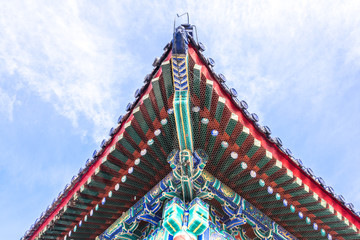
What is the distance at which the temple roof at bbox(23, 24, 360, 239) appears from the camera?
20.2ft

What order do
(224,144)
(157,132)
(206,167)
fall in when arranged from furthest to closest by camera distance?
(206,167) < (157,132) < (224,144)

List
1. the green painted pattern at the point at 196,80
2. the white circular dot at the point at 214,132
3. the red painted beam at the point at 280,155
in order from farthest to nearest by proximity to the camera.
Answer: the white circular dot at the point at 214,132, the red painted beam at the point at 280,155, the green painted pattern at the point at 196,80

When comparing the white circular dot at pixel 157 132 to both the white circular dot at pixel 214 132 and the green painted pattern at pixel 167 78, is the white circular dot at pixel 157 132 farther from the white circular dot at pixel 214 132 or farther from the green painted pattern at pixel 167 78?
the white circular dot at pixel 214 132

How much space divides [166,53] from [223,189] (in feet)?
10.1

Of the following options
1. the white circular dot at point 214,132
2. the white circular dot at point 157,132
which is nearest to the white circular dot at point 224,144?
the white circular dot at point 214,132

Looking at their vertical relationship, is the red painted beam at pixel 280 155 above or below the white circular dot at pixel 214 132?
above

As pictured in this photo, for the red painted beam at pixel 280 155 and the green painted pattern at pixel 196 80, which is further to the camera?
the red painted beam at pixel 280 155

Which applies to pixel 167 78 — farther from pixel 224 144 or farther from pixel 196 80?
pixel 224 144

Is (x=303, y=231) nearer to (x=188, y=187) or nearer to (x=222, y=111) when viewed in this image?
(x=188, y=187)

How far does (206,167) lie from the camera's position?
23.3 ft

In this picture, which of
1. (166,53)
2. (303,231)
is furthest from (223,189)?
(166,53)

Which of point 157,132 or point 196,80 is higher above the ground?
point 196,80

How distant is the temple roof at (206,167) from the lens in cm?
617

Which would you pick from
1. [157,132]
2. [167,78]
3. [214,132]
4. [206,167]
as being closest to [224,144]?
[214,132]
